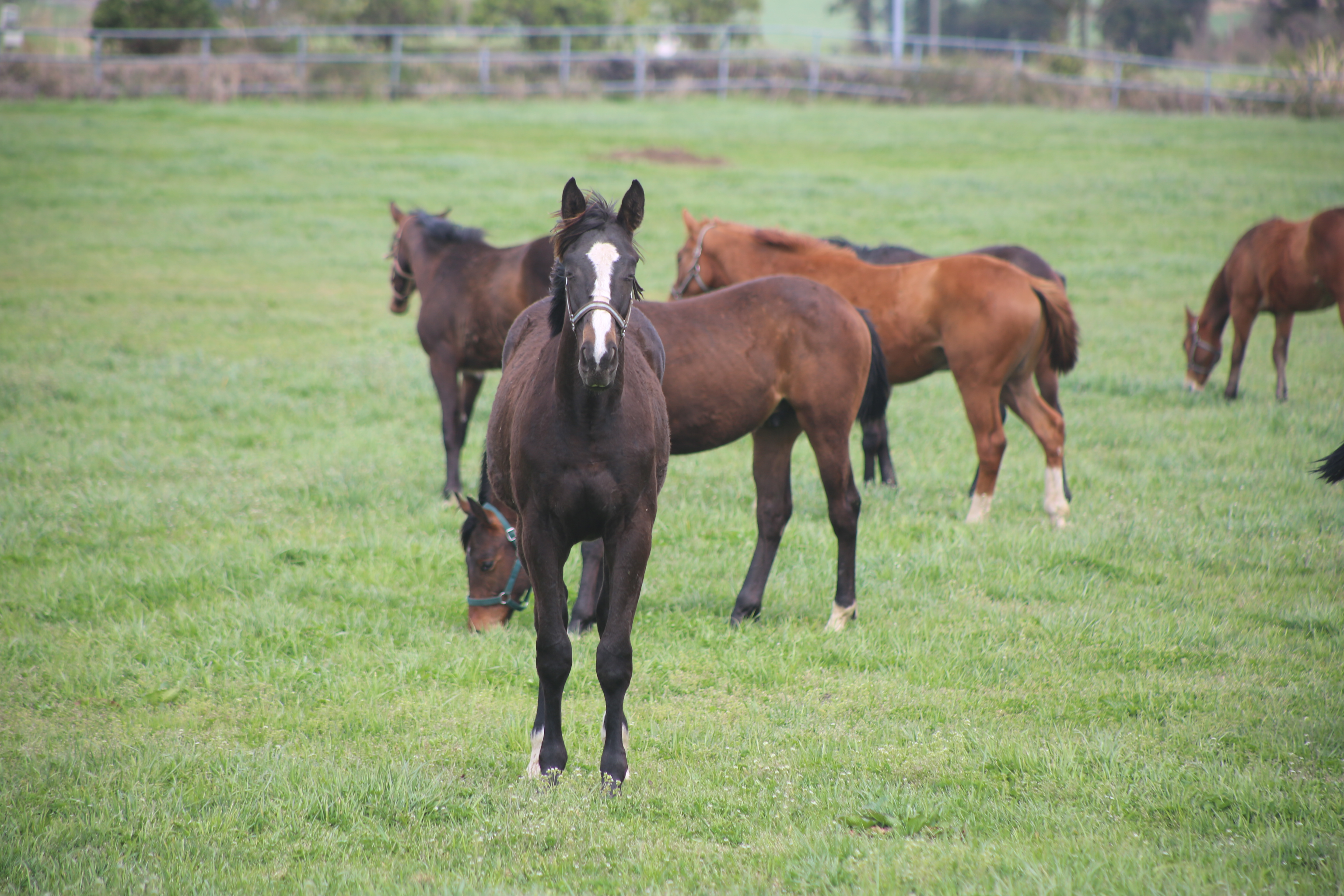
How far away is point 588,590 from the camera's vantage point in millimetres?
6102

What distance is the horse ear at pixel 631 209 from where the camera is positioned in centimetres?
393

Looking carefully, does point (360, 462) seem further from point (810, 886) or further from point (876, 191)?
point (876, 191)

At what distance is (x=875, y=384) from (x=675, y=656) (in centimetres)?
211

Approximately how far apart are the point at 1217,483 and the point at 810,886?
6.52 meters

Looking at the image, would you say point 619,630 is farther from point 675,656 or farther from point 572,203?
point 572,203

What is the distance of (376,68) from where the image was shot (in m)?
32.4

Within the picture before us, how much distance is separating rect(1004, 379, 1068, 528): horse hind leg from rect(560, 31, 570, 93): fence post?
27911 millimetres

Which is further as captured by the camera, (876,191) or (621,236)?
(876,191)

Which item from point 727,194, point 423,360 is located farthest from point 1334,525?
point 727,194

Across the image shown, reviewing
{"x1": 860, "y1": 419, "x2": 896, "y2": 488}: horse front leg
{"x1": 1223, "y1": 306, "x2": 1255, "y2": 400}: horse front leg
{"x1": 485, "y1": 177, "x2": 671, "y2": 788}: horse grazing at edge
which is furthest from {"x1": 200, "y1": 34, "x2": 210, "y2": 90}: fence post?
{"x1": 485, "y1": 177, "x2": 671, "y2": 788}: horse grazing at edge

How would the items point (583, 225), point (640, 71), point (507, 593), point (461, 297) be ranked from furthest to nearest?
point (640, 71), point (461, 297), point (507, 593), point (583, 225)

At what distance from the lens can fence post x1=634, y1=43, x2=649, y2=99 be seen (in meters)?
34.0

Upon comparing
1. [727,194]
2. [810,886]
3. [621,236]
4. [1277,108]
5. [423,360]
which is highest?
[1277,108]

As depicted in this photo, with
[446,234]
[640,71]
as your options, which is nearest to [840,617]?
[446,234]
